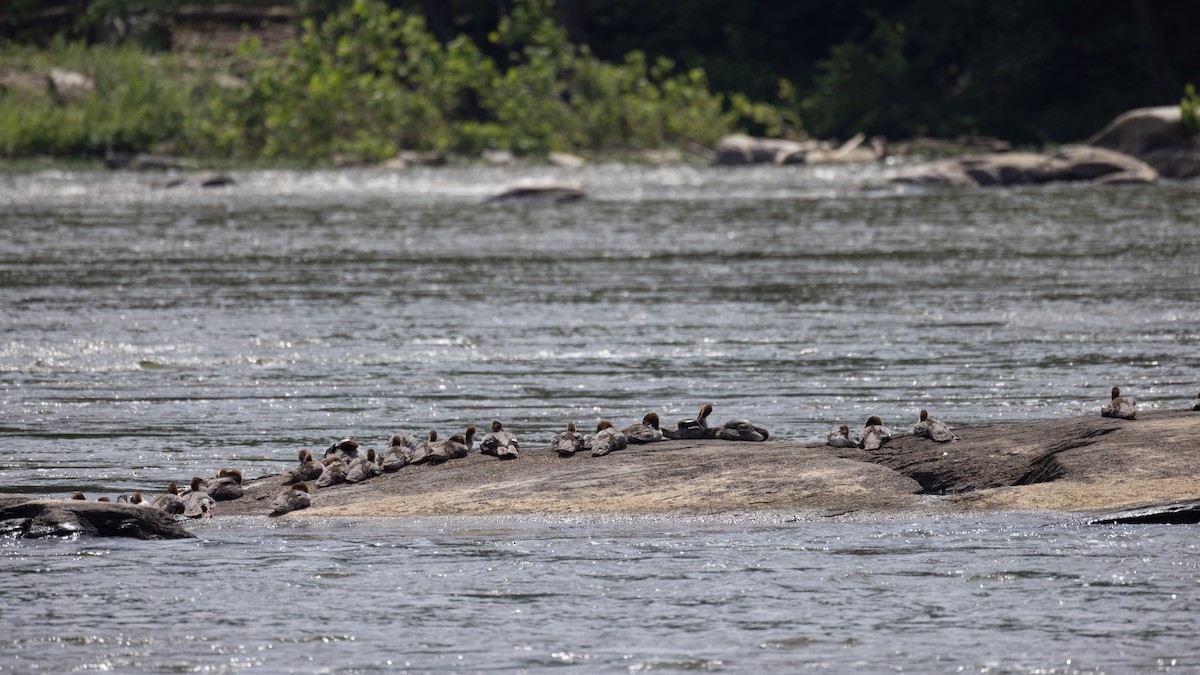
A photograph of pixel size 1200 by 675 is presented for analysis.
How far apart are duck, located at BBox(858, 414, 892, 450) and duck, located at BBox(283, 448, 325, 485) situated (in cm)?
438

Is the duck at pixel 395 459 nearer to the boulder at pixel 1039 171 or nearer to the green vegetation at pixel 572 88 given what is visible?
the boulder at pixel 1039 171

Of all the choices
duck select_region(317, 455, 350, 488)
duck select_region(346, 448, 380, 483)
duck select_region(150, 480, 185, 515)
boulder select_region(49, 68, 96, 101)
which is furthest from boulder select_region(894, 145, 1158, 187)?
duck select_region(150, 480, 185, 515)

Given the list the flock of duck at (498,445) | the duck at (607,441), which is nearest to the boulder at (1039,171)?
the flock of duck at (498,445)

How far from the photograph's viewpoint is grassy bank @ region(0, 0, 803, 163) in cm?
6462

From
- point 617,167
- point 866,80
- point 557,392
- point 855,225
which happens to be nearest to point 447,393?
point 557,392

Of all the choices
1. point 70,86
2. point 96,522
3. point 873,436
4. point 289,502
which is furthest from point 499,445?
point 70,86

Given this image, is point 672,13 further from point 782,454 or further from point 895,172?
point 782,454

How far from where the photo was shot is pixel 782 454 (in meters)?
15.0

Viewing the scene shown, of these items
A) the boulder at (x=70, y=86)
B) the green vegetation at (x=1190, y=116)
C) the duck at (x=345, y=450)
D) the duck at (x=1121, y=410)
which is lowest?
the duck at (x=345, y=450)

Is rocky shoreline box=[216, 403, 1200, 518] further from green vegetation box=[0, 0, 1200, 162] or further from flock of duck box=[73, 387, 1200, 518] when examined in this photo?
green vegetation box=[0, 0, 1200, 162]

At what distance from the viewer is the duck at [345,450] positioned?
611 inches

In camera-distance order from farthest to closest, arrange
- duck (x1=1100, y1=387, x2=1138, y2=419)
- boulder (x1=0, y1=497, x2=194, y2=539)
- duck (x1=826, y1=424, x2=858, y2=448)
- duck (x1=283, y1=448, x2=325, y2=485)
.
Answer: duck (x1=826, y1=424, x2=858, y2=448), duck (x1=1100, y1=387, x2=1138, y2=419), duck (x1=283, y1=448, x2=325, y2=485), boulder (x1=0, y1=497, x2=194, y2=539)

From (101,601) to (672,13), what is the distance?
217 feet

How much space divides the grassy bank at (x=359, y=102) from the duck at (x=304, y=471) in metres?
49.7
